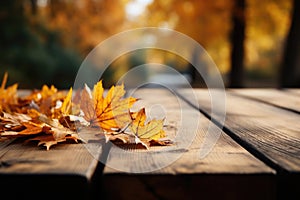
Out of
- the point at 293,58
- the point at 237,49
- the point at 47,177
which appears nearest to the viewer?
the point at 47,177

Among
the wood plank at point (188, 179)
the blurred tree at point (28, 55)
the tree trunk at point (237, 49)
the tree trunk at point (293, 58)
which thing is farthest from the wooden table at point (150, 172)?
the blurred tree at point (28, 55)

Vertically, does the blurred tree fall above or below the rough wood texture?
above

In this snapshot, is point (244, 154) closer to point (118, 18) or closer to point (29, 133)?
point (29, 133)

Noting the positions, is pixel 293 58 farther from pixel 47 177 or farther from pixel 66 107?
pixel 47 177

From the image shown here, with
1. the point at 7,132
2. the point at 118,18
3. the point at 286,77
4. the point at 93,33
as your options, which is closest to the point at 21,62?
the point at 93,33

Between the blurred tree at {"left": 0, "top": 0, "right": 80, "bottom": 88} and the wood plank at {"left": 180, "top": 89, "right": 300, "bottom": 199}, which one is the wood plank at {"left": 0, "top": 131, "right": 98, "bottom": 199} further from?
the blurred tree at {"left": 0, "top": 0, "right": 80, "bottom": 88}

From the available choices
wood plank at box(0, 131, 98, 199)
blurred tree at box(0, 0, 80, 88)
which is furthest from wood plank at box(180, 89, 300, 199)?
blurred tree at box(0, 0, 80, 88)

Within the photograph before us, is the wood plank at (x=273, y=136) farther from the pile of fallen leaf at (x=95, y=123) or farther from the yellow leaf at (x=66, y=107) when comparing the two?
the yellow leaf at (x=66, y=107)

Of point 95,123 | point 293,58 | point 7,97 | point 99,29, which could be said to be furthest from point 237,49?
point 95,123
